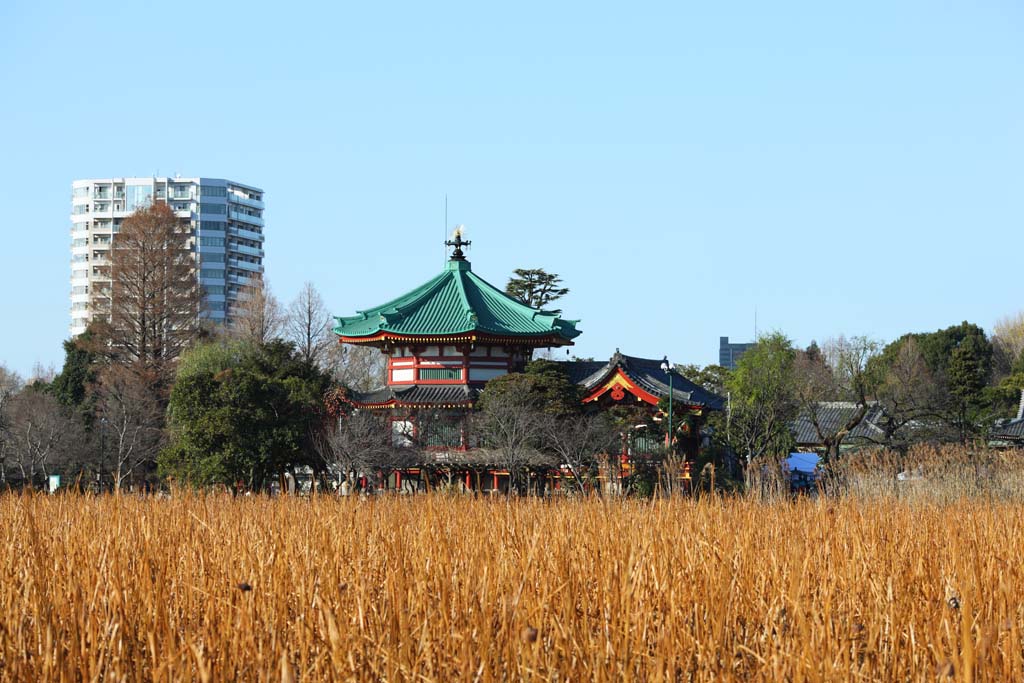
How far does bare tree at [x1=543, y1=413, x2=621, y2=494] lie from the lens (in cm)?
1681

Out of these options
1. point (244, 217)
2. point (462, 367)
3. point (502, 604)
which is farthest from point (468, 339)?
point (244, 217)

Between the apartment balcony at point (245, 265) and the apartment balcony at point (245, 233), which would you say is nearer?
the apartment balcony at point (245, 265)

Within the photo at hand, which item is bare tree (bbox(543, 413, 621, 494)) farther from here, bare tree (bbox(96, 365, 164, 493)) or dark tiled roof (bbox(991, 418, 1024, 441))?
dark tiled roof (bbox(991, 418, 1024, 441))

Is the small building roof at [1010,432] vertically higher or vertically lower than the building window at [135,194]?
lower

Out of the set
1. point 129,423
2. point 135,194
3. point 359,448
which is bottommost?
point 359,448

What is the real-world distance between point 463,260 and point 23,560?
1897cm

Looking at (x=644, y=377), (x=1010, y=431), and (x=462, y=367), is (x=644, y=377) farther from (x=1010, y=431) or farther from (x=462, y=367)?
(x=1010, y=431)

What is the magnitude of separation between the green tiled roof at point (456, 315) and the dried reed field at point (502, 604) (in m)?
15.0

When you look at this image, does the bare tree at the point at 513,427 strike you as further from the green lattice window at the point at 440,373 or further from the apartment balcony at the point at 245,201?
the apartment balcony at the point at 245,201

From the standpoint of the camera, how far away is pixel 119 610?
3459 mm

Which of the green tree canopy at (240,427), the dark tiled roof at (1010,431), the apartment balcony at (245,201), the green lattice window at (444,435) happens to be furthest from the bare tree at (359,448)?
the apartment balcony at (245,201)

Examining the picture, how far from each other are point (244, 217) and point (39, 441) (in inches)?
1941

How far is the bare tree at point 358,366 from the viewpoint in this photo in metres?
32.0

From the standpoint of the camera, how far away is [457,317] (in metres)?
20.9
